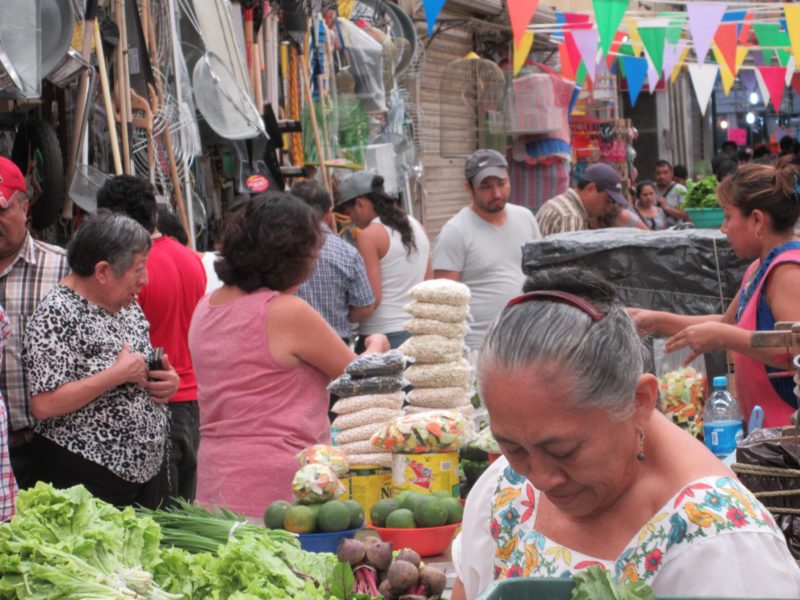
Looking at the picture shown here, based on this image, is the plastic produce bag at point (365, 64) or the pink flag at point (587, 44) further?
the pink flag at point (587, 44)

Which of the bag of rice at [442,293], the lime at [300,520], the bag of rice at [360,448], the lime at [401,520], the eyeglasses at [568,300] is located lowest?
the lime at [401,520]

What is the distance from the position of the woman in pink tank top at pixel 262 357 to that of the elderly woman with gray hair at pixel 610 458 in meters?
2.32

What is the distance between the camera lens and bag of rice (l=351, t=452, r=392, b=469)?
4039mm

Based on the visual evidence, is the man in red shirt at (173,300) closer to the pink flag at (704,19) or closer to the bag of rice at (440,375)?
the bag of rice at (440,375)

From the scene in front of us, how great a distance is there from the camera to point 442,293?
4.57 meters

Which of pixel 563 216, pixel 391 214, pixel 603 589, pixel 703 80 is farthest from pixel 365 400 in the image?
pixel 703 80

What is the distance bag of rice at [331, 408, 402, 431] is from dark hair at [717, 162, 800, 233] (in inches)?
62.5

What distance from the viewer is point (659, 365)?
504 centimetres

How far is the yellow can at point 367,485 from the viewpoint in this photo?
3.96m

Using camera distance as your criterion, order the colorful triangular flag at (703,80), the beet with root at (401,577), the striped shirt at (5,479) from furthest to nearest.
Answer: the colorful triangular flag at (703,80) < the striped shirt at (5,479) < the beet with root at (401,577)

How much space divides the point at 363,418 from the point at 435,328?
57cm

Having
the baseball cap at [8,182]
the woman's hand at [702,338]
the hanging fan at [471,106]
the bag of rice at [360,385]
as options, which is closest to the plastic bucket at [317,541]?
the bag of rice at [360,385]

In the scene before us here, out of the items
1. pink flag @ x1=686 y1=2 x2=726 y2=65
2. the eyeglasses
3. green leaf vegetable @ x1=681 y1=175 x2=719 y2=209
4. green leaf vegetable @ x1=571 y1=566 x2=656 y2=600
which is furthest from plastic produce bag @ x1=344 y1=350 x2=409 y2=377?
pink flag @ x1=686 y1=2 x2=726 y2=65

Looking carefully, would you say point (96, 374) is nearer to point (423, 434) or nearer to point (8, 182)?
point (8, 182)
